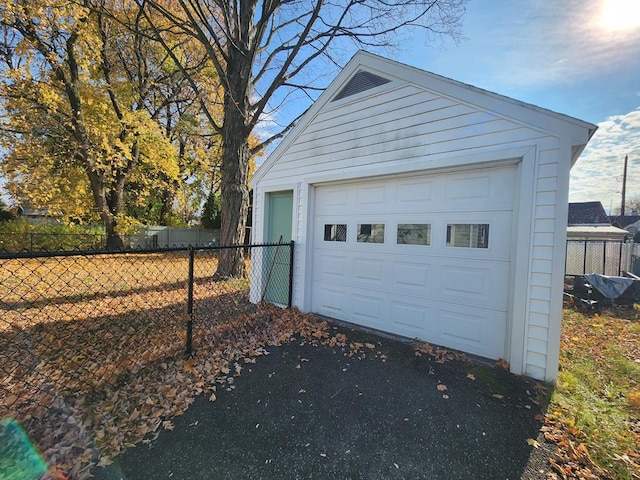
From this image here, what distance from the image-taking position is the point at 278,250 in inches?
215

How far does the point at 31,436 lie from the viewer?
2100 millimetres

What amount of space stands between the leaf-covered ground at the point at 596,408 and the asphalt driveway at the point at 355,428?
0.17 metres

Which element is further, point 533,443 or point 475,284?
point 475,284

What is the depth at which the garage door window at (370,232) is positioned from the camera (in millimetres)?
4336

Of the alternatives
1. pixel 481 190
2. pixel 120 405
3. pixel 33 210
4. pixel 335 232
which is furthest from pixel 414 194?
pixel 33 210

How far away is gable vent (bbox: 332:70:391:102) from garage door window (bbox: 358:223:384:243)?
82.1 inches

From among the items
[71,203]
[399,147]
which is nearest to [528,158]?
[399,147]

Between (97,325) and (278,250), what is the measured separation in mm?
3046

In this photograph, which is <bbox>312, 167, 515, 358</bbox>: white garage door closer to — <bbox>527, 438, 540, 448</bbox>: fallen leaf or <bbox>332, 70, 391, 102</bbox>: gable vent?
<bbox>527, 438, 540, 448</bbox>: fallen leaf

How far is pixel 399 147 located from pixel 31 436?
15.4 ft

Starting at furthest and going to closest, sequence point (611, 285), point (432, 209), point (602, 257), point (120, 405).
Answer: point (602, 257), point (611, 285), point (432, 209), point (120, 405)

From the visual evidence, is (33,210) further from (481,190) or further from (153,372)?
(481,190)

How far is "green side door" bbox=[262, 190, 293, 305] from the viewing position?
540cm

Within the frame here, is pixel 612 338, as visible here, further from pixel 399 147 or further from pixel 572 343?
pixel 399 147
